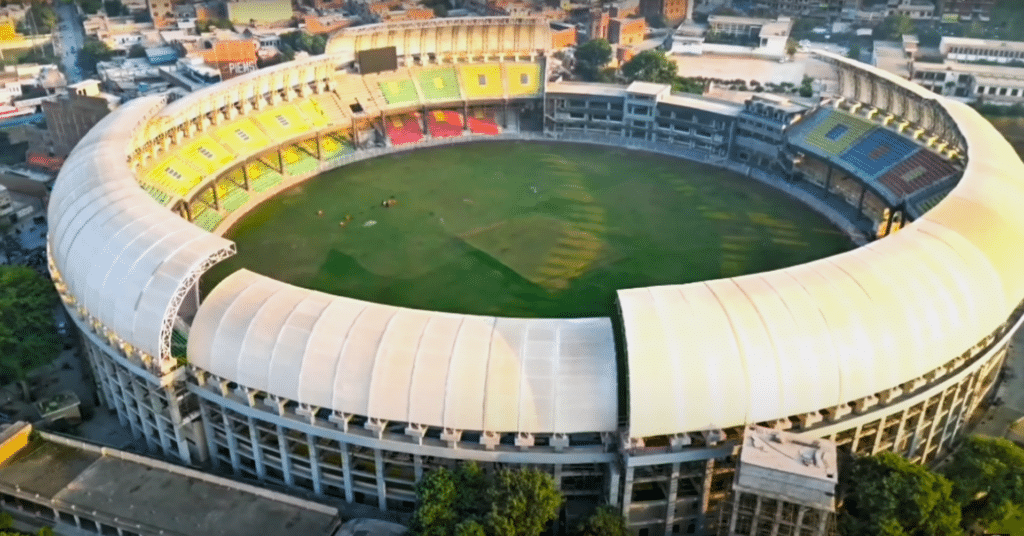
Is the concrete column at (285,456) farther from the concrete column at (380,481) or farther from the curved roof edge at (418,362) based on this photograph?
the concrete column at (380,481)

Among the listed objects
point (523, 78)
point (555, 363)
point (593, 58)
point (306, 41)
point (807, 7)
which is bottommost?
point (555, 363)

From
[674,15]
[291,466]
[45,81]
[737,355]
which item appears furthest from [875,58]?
[45,81]

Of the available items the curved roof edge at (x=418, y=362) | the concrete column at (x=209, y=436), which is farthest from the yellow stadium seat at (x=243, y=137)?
the curved roof edge at (x=418, y=362)

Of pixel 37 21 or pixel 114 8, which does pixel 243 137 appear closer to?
pixel 114 8

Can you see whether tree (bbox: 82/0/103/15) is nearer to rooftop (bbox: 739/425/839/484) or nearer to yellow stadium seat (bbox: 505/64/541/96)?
yellow stadium seat (bbox: 505/64/541/96)

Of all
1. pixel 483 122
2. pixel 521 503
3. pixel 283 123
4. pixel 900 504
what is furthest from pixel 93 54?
Answer: pixel 900 504

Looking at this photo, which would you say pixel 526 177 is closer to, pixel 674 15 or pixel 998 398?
pixel 998 398

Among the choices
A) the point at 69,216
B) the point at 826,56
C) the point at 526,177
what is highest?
the point at 826,56
